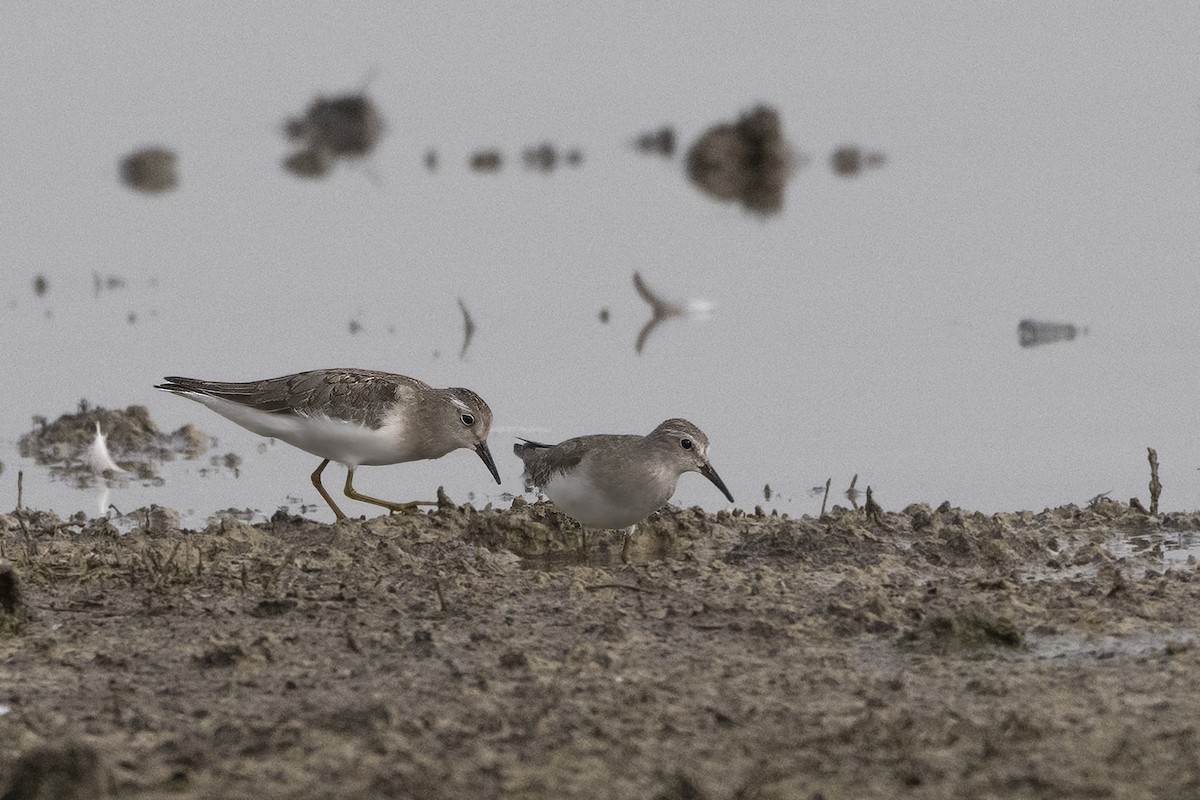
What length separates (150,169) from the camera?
39469 mm

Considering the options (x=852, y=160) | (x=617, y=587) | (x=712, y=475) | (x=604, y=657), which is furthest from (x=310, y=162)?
(x=604, y=657)

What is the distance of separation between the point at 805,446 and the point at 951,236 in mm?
13697

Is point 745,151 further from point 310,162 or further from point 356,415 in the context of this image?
point 356,415

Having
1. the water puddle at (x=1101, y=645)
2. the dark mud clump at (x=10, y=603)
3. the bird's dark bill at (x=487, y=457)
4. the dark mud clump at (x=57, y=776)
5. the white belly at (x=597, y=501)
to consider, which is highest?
the bird's dark bill at (x=487, y=457)

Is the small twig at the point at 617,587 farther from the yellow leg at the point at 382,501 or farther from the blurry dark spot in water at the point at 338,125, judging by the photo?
the blurry dark spot in water at the point at 338,125

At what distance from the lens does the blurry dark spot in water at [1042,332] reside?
1856cm

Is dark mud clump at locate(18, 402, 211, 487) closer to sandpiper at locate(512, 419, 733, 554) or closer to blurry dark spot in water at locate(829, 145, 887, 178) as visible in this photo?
sandpiper at locate(512, 419, 733, 554)

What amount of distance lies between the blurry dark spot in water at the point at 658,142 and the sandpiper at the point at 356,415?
114 feet

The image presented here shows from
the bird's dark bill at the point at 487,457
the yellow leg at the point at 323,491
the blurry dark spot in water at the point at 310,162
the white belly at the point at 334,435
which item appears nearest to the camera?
the yellow leg at the point at 323,491

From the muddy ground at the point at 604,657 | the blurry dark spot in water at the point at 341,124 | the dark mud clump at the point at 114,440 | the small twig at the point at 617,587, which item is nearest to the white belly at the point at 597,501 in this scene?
the muddy ground at the point at 604,657

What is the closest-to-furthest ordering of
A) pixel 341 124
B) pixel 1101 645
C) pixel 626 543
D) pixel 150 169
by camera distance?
1. pixel 1101 645
2. pixel 626 543
3. pixel 150 169
4. pixel 341 124

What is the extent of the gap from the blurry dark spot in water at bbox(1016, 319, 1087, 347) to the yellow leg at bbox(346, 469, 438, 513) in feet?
28.0

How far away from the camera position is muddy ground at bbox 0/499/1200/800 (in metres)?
6.39

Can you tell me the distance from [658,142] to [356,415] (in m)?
37.8
